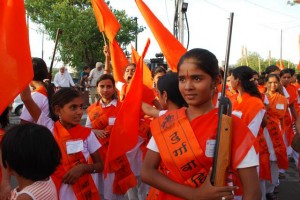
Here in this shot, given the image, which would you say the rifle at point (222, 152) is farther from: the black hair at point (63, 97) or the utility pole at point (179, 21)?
the utility pole at point (179, 21)

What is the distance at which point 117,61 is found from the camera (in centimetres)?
555

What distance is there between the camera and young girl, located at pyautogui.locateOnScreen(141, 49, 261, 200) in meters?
2.08

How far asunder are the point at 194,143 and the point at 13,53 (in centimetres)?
144

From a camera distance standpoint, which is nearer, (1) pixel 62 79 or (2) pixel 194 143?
(2) pixel 194 143

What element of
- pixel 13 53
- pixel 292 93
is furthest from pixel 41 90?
pixel 292 93

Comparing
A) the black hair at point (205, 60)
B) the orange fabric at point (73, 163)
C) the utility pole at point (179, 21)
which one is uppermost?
the utility pole at point (179, 21)

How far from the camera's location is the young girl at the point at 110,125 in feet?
16.1

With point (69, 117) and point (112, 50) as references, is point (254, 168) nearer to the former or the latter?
point (69, 117)

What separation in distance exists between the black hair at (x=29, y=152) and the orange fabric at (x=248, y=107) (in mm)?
3073

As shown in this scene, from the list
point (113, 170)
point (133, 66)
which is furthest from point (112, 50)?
point (113, 170)

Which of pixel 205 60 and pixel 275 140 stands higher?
pixel 205 60

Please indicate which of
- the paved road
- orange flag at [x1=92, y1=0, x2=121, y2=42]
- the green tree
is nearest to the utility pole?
the paved road

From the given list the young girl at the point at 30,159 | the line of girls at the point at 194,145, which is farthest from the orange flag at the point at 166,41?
the young girl at the point at 30,159

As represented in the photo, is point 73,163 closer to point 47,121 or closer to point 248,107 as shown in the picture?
point 47,121
